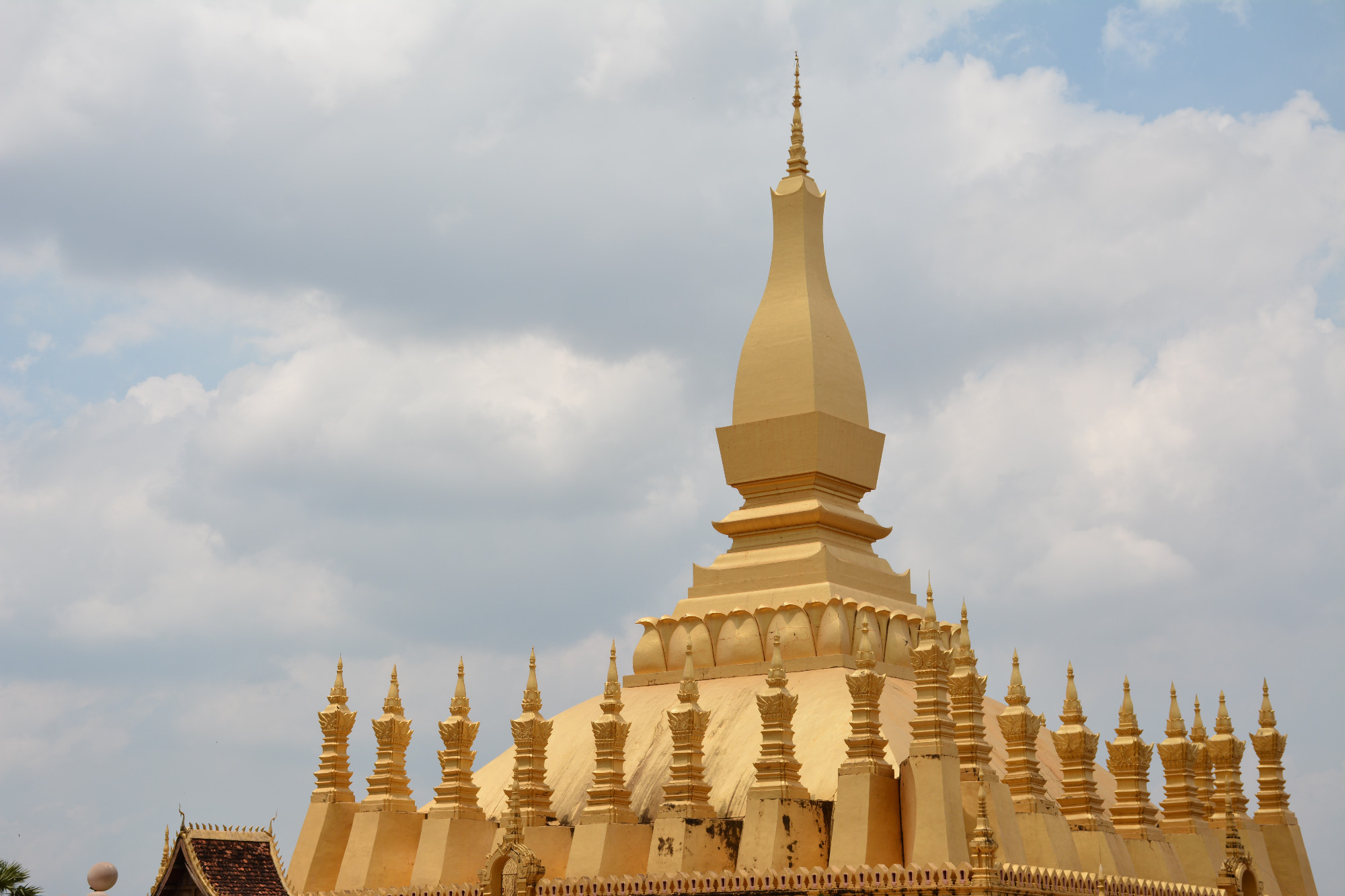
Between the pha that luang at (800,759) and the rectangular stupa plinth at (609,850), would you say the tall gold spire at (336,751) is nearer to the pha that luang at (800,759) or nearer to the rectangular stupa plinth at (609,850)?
the pha that luang at (800,759)

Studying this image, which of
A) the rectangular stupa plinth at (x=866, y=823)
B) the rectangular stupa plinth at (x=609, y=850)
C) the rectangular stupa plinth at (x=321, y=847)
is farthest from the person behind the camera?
the rectangular stupa plinth at (x=321, y=847)

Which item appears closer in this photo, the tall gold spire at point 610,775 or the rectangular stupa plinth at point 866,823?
the rectangular stupa plinth at point 866,823

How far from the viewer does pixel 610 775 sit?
26.5m

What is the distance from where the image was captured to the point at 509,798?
27422mm

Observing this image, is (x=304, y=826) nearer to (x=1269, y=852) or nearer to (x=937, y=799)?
(x=937, y=799)

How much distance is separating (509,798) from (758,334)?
10.4 meters

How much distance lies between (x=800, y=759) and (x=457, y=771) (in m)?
5.83

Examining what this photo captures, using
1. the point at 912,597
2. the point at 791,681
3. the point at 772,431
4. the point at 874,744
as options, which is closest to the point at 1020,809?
the point at 874,744

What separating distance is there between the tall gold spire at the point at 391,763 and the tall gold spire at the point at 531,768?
2874 millimetres

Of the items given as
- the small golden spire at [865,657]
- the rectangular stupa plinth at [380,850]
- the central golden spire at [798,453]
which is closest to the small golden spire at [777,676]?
the small golden spire at [865,657]

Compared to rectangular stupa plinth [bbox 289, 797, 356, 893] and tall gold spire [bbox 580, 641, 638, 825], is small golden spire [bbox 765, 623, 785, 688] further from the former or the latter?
rectangular stupa plinth [bbox 289, 797, 356, 893]

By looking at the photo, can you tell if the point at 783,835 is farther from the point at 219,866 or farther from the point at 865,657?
the point at 219,866

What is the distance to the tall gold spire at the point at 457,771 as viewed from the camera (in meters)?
28.4

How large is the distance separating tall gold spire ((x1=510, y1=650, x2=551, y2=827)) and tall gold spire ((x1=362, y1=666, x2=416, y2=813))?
287cm
